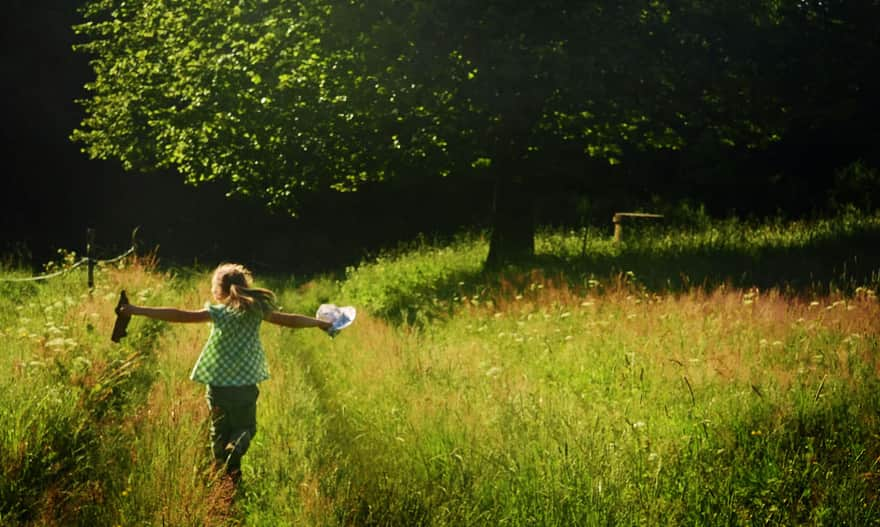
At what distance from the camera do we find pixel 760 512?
5.46 meters

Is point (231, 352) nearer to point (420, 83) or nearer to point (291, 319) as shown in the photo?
point (291, 319)

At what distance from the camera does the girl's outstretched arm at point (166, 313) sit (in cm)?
631

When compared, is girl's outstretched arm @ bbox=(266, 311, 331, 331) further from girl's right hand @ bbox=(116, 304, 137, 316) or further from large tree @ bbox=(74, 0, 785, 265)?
large tree @ bbox=(74, 0, 785, 265)

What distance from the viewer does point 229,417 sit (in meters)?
6.67

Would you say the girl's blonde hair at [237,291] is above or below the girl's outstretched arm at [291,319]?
above

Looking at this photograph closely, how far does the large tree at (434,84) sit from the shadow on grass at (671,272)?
6.37 ft

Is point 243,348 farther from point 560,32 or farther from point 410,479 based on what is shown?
point 560,32

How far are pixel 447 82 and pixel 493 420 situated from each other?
1042cm

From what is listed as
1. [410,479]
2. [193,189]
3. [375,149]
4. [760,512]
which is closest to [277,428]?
[410,479]

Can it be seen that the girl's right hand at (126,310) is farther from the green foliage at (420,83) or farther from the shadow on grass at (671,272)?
the green foliage at (420,83)

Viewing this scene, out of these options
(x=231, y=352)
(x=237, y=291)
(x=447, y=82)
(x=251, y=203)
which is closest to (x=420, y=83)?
(x=447, y=82)

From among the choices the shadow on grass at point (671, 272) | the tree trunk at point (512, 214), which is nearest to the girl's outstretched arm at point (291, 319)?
the shadow on grass at point (671, 272)

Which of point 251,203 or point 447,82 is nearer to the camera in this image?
point 447,82

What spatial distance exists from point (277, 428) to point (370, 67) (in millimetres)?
9823
